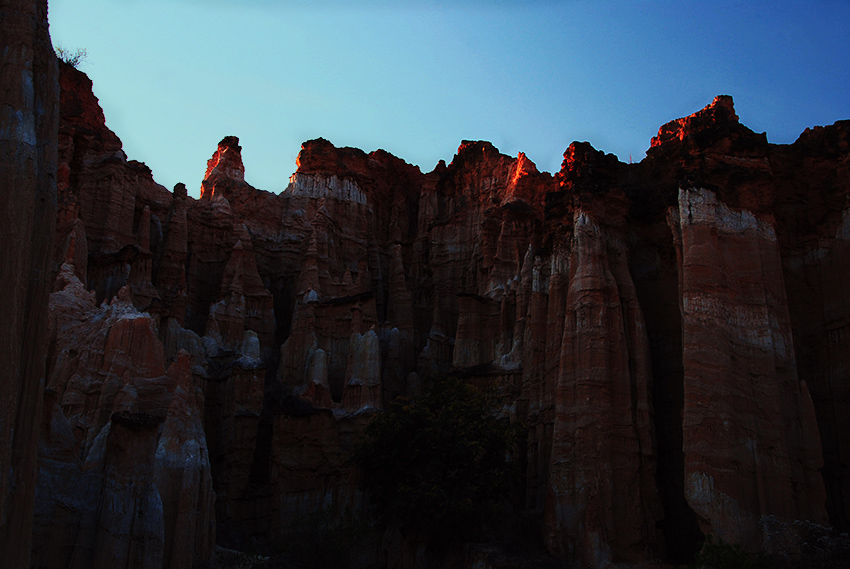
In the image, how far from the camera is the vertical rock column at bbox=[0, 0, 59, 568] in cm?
1459

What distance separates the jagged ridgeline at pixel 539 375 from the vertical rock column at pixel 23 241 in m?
0.29

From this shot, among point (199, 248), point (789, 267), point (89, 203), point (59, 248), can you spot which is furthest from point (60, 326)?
point (789, 267)

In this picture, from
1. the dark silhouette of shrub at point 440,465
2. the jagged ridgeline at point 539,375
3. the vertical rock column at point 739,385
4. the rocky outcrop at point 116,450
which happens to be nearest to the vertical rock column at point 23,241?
the jagged ridgeline at point 539,375

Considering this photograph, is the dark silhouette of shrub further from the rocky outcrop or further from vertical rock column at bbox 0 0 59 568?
vertical rock column at bbox 0 0 59 568

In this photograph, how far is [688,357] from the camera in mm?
29469

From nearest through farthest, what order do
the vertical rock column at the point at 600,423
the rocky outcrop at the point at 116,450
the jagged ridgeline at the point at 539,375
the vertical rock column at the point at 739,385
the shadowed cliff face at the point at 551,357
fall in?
the rocky outcrop at the point at 116,450 → the vertical rock column at the point at 739,385 → the jagged ridgeline at the point at 539,375 → the shadowed cliff face at the point at 551,357 → the vertical rock column at the point at 600,423

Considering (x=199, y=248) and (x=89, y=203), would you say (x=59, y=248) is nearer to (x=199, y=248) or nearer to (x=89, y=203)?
(x=89, y=203)

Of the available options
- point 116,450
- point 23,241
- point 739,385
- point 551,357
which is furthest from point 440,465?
point 23,241

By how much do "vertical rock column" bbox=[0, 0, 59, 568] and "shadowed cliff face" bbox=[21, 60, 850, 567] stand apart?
10.6 meters

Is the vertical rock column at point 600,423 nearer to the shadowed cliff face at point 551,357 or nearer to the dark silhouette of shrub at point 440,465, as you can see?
the shadowed cliff face at point 551,357

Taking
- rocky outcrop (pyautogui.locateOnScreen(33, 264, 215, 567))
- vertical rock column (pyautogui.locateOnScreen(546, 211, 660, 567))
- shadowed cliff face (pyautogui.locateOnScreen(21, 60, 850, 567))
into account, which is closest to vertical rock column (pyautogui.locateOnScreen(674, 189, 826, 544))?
shadowed cliff face (pyautogui.locateOnScreen(21, 60, 850, 567))

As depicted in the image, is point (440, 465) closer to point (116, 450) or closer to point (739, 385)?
point (739, 385)

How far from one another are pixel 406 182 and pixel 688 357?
4360 cm

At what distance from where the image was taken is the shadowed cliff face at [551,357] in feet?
92.7
